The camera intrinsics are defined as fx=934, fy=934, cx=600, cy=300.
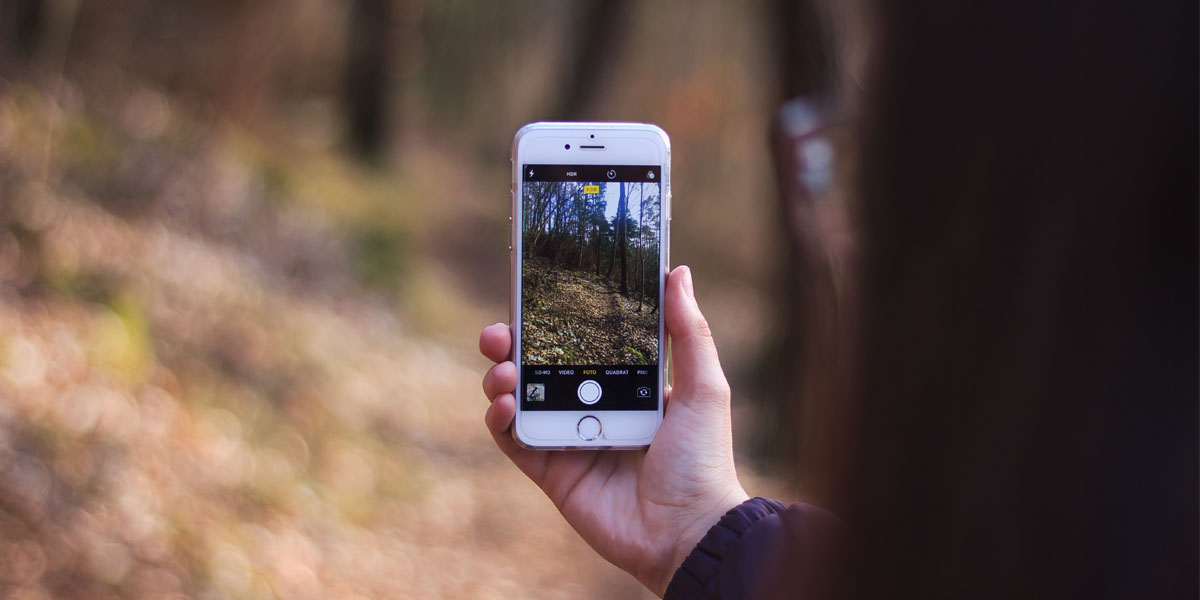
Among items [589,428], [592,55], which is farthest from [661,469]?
[592,55]


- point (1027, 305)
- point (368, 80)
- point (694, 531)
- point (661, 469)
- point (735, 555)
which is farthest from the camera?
point (368, 80)

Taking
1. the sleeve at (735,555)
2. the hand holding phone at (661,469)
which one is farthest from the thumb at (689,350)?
the sleeve at (735,555)

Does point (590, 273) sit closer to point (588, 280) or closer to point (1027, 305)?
point (588, 280)

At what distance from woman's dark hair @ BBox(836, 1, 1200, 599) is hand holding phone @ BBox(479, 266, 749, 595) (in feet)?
5.33

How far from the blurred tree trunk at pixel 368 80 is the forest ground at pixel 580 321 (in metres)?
9.53

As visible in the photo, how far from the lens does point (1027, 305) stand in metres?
0.39

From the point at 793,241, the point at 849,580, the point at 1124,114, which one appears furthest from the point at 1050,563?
the point at 793,241

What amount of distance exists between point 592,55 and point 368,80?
116 inches

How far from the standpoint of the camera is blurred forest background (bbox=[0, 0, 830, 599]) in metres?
4.70

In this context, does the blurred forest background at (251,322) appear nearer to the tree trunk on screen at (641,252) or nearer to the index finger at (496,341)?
the tree trunk on screen at (641,252)

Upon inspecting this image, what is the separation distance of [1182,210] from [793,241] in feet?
11.7

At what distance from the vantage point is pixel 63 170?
622cm

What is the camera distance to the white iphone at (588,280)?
2350 mm

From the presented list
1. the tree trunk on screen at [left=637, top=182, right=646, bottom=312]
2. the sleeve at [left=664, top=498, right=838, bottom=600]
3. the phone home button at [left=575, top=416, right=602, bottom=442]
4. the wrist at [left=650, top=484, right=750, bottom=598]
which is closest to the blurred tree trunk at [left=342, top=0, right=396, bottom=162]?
the tree trunk on screen at [left=637, top=182, right=646, bottom=312]
